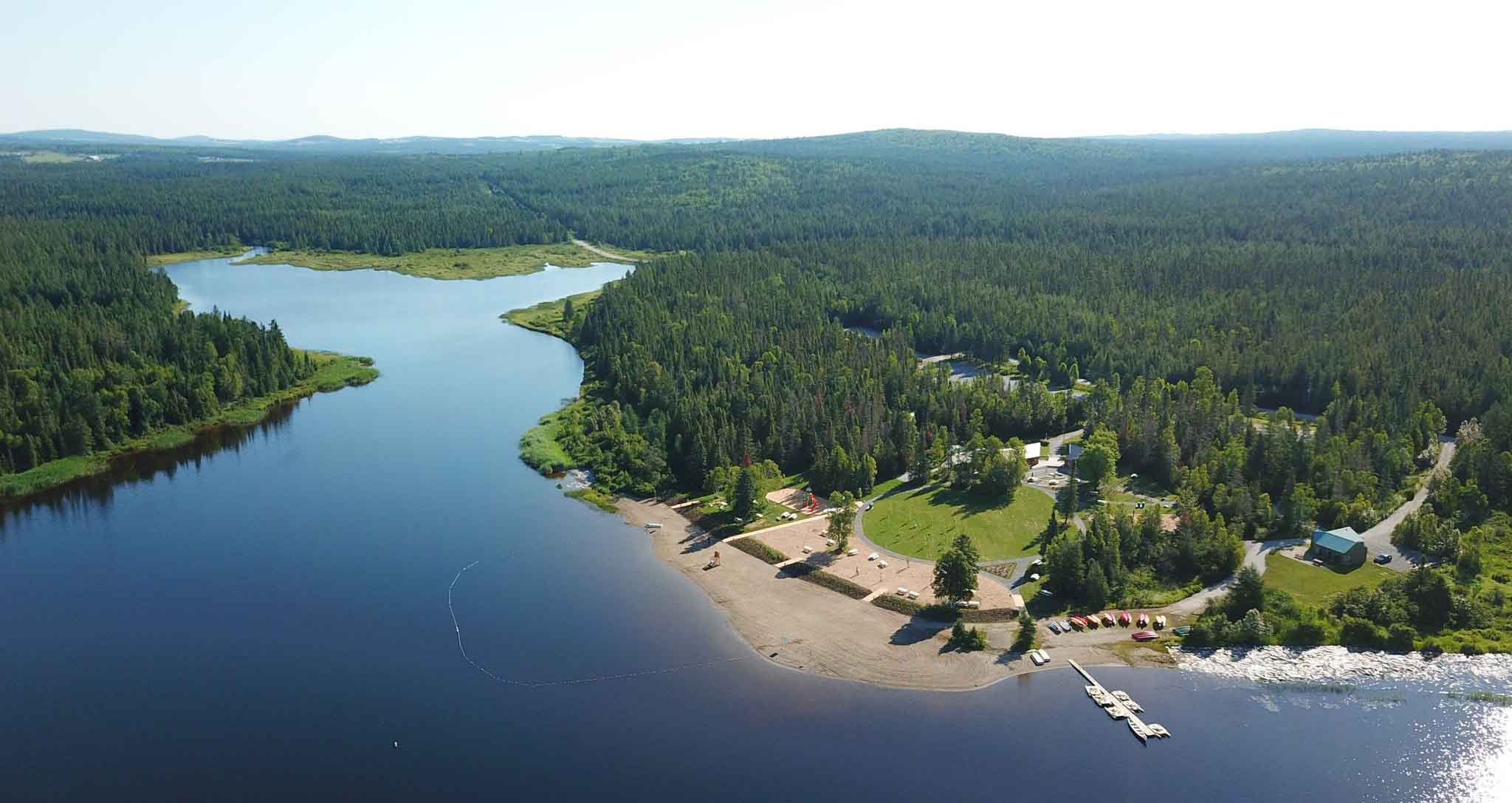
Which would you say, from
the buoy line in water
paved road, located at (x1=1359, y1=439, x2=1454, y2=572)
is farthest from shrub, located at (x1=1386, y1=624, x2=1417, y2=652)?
the buoy line in water

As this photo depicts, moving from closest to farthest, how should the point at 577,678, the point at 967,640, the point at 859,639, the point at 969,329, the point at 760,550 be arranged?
the point at 577,678 → the point at 967,640 → the point at 859,639 → the point at 760,550 → the point at 969,329

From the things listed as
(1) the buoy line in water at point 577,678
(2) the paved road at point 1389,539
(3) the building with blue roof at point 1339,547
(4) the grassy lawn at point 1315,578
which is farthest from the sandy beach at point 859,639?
(2) the paved road at point 1389,539

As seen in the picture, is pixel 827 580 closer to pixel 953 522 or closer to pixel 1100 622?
pixel 953 522

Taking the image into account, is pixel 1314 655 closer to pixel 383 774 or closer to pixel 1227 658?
pixel 1227 658

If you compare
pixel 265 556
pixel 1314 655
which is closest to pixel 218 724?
pixel 265 556

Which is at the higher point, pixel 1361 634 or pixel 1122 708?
pixel 1361 634

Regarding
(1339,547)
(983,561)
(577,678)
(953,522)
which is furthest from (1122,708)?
(577,678)

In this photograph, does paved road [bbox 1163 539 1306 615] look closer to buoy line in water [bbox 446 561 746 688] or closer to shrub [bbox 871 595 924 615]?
shrub [bbox 871 595 924 615]

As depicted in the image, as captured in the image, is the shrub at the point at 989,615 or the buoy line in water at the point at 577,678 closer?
the buoy line in water at the point at 577,678

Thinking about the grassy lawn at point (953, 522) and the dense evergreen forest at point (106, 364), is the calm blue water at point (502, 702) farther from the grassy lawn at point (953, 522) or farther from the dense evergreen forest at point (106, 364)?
the grassy lawn at point (953, 522)
